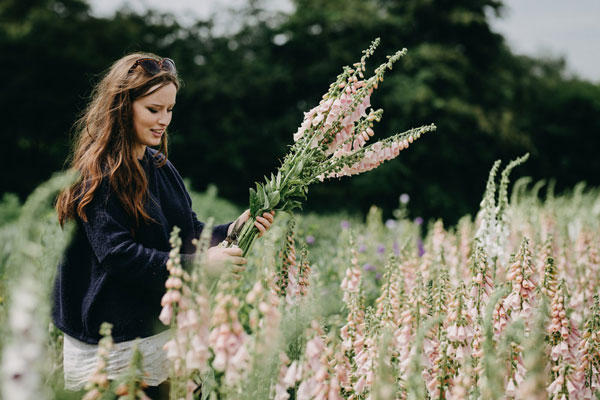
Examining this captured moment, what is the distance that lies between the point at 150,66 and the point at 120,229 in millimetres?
766

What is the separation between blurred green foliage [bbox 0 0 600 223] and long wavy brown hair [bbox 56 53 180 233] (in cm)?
1249

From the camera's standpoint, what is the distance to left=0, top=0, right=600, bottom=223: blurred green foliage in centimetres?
1399

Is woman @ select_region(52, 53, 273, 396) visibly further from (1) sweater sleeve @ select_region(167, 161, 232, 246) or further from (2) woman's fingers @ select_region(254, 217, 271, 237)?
(1) sweater sleeve @ select_region(167, 161, 232, 246)

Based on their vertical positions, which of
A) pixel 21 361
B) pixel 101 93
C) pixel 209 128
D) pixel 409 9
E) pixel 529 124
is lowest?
pixel 21 361

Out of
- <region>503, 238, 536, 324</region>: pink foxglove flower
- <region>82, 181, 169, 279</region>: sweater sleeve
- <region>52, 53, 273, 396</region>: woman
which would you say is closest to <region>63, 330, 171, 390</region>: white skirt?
<region>52, 53, 273, 396</region>: woman

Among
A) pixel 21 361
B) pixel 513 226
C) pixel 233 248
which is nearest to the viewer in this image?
pixel 21 361

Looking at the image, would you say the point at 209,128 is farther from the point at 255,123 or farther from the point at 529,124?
the point at 529,124

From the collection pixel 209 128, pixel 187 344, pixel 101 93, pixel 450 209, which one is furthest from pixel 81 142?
pixel 450 209

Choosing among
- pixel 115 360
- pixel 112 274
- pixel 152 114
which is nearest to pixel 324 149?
pixel 152 114

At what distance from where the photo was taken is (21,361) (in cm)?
102

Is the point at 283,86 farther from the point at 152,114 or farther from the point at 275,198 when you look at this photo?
the point at 275,198

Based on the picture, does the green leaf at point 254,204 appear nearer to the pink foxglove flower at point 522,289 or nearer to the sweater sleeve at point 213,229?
the sweater sleeve at point 213,229

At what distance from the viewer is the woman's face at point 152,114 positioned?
218 cm

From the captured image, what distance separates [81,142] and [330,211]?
572 inches
